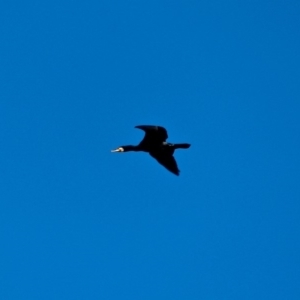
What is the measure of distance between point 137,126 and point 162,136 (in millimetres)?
1557

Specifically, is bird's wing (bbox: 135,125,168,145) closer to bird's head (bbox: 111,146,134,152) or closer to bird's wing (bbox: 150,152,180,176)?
bird's wing (bbox: 150,152,180,176)

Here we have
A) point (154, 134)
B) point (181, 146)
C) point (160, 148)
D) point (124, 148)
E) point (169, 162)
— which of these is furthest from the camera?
point (124, 148)

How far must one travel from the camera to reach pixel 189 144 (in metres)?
34.5

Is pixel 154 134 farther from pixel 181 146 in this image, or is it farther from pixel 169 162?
pixel 169 162

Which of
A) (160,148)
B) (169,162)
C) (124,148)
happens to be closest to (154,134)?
(160,148)

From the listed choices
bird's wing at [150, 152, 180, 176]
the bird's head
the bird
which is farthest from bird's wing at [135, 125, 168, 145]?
the bird's head

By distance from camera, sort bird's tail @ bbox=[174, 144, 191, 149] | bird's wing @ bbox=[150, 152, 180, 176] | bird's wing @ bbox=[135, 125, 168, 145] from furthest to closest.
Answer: bird's wing @ bbox=[150, 152, 180, 176] → bird's tail @ bbox=[174, 144, 191, 149] → bird's wing @ bbox=[135, 125, 168, 145]

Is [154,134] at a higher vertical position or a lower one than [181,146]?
higher

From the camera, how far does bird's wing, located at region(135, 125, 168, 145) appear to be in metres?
33.3

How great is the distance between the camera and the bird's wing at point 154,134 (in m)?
33.3

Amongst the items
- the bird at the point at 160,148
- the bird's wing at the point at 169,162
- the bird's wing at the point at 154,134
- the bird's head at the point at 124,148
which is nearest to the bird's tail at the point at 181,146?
the bird at the point at 160,148

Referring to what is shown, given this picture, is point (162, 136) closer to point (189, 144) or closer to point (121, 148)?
point (189, 144)

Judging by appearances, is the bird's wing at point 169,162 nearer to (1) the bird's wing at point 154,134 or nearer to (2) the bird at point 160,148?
(2) the bird at point 160,148

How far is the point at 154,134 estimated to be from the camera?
113 feet
